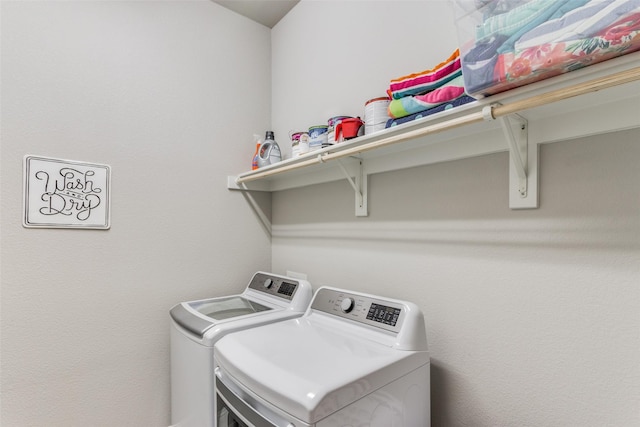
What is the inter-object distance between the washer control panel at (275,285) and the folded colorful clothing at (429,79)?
1.05 metres

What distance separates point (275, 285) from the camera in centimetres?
174

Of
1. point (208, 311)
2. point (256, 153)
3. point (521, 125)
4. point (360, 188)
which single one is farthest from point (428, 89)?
point (208, 311)

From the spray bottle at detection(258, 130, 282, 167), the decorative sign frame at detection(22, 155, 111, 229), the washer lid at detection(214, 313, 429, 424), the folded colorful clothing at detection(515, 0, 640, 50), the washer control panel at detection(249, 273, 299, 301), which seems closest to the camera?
the folded colorful clothing at detection(515, 0, 640, 50)

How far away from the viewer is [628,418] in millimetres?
792

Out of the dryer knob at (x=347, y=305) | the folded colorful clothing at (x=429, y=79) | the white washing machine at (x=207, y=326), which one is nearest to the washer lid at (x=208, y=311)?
the white washing machine at (x=207, y=326)

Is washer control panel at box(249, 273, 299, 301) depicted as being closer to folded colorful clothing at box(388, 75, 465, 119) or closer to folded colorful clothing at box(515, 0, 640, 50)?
folded colorful clothing at box(388, 75, 465, 119)

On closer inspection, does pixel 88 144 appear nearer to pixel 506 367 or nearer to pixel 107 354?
pixel 107 354

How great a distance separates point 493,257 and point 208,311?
1289mm

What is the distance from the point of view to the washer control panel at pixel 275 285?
163 centimetres

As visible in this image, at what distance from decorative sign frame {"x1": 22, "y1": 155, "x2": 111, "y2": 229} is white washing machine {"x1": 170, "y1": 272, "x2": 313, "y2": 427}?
632mm

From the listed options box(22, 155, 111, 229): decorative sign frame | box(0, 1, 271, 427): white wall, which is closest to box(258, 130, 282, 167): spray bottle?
box(0, 1, 271, 427): white wall

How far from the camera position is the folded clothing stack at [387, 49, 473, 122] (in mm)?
976

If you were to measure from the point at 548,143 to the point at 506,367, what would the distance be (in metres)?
0.73

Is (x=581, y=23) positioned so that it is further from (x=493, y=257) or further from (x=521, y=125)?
(x=493, y=257)
